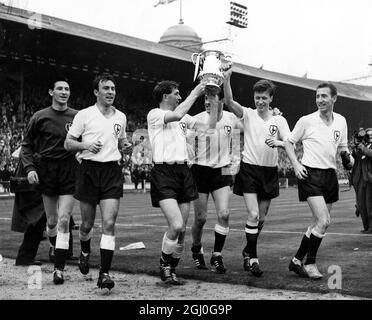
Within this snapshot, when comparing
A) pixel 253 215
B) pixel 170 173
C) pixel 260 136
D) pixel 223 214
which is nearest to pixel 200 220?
pixel 223 214

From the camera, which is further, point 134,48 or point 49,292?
point 134,48

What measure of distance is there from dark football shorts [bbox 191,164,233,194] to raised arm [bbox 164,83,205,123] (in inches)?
42.7

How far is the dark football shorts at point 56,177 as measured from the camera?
6.64 metres

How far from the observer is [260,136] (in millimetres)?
6668

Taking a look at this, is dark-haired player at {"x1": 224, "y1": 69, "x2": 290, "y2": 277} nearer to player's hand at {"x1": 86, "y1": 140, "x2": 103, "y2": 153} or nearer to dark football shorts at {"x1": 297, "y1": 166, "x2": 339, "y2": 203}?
dark football shorts at {"x1": 297, "y1": 166, "x2": 339, "y2": 203}

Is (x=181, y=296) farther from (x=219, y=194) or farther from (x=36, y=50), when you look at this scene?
(x=36, y=50)

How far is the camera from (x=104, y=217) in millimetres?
5812

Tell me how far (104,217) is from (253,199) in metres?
1.73

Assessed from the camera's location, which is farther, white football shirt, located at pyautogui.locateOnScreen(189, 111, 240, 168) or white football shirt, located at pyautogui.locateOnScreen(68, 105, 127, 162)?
white football shirt, located at pyautogui.locateOnScreen(189, 111, 240, 168)

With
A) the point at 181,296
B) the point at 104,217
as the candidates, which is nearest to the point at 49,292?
the point at 104,217

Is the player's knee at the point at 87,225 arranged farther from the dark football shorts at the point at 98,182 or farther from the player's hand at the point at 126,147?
the player's hand at the point at 126,147

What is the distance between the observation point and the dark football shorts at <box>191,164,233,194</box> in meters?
6.76

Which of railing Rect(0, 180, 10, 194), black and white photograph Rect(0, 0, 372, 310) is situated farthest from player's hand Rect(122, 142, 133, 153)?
railing Rect(0, 180, 10, 194)

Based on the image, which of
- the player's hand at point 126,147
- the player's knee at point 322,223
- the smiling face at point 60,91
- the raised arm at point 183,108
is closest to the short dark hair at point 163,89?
the raised arm at point 183,108
